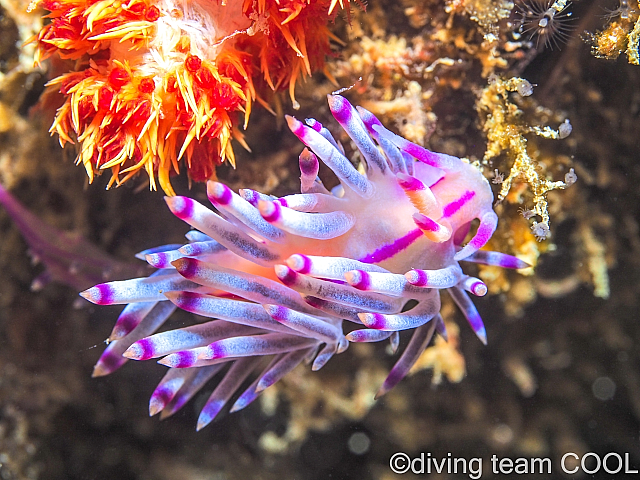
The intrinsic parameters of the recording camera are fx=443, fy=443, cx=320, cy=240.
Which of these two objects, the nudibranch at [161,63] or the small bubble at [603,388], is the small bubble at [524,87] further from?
the small bubble at [603,388]

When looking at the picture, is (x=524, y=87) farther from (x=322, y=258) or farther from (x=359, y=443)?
(x=359, y=443)

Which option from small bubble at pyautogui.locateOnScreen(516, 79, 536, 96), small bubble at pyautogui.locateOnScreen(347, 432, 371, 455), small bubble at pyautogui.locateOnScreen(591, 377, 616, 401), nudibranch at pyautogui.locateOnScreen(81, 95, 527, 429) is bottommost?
small bubble at pyautogui.locateOnScreen(347, 432, 371, 455)

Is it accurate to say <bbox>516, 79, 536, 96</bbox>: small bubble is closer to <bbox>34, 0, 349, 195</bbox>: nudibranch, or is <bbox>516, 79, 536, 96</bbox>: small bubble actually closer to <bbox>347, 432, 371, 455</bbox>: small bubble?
<bbox>34, 0, 349, 195</bbox>: nudibranch

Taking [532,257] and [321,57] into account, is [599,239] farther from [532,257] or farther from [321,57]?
[321,57]

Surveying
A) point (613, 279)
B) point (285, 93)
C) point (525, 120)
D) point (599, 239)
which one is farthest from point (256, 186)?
point (613, 279)

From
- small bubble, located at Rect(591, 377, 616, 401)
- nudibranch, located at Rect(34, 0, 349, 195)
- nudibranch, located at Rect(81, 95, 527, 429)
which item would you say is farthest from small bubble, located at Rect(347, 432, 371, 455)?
nudibranch, located at Rect(34, 0, 349, 195)

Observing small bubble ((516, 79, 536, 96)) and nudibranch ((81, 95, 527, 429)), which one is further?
small bubble ((516, 79, 536, 96))
